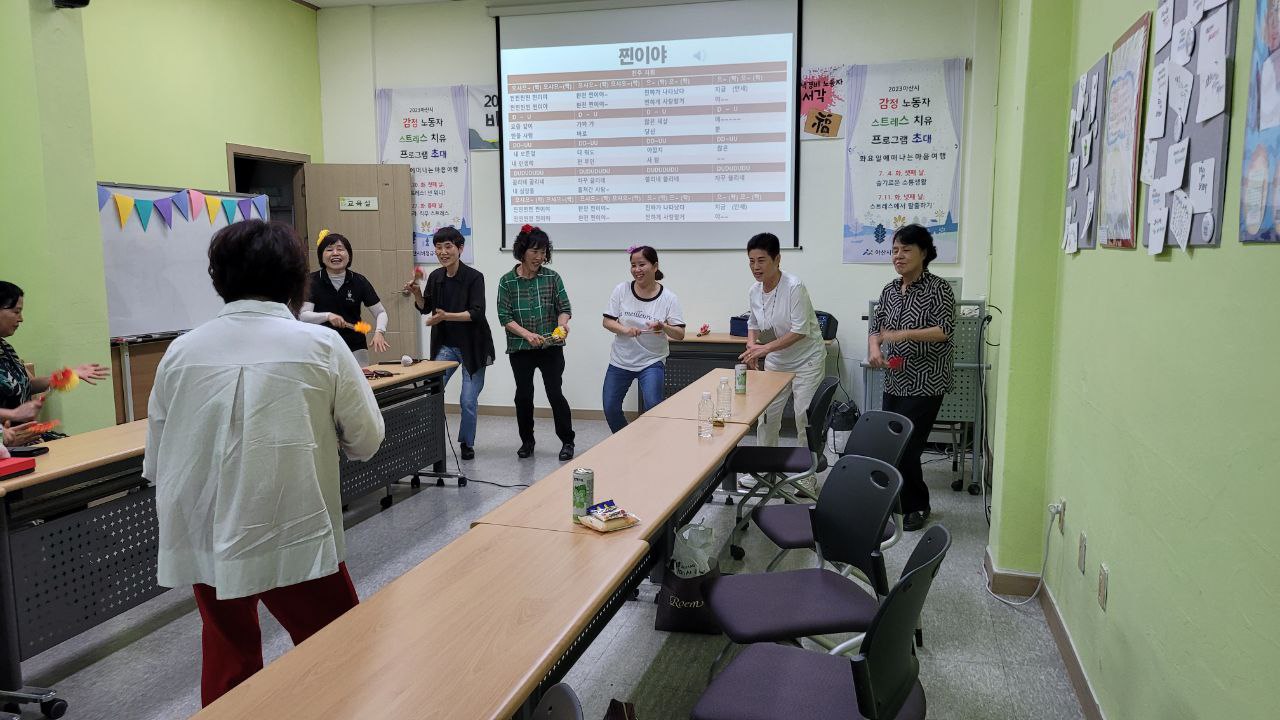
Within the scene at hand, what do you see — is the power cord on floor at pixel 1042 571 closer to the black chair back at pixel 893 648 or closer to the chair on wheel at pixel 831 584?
the chair on wheel at pixel 831 584

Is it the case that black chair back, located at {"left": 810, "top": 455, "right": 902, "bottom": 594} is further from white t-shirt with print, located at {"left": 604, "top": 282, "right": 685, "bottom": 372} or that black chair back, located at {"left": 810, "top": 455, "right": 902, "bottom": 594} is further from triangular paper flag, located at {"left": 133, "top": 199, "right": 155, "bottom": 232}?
triangular paper flag, located at {"left": 133, "top": 199, "right": 155, "bottom": 232}

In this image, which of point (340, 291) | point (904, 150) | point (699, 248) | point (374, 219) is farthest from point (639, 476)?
point (374, 219)

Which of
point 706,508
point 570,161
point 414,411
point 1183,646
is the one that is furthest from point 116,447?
point 570,161

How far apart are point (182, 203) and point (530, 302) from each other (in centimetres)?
246

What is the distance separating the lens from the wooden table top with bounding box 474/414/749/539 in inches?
86.9

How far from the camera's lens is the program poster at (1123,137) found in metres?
2.13

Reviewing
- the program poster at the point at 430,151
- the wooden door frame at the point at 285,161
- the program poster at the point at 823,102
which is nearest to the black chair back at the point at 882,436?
the program poster at the point at 823,102

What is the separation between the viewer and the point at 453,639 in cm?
152

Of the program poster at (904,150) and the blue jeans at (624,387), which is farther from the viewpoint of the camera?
the program poster at (904,150)

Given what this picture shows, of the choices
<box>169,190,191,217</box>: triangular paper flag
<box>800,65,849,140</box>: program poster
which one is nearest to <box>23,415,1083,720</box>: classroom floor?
<box>169,190,191,217</box>: triangular paper flag

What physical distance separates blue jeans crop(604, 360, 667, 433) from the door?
2.43m

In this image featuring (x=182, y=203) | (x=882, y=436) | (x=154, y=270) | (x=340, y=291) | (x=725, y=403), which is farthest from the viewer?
(x=182, y=203)

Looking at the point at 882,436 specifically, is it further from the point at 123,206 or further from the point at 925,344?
the point at 123,206

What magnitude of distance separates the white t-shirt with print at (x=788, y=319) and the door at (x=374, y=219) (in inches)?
132
